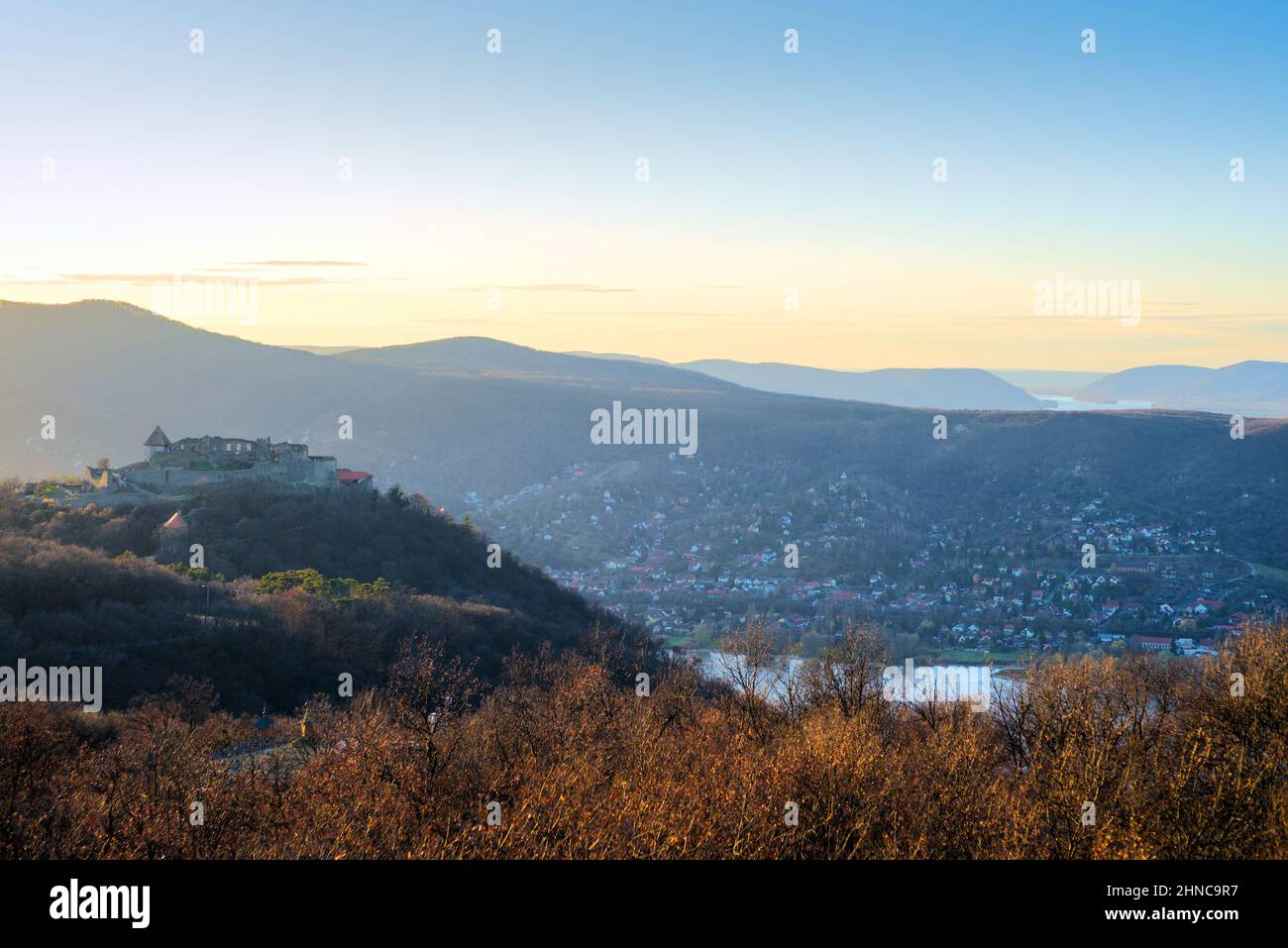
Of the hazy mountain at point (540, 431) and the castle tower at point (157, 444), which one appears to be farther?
the hazy mountain at point (540, 431)

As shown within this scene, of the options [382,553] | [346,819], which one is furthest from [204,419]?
[346,819]

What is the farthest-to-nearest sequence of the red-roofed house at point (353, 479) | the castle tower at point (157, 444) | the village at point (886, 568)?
1. the village at point (886, 568)
2. the red-roofed house at point (353, 479)
3. the castle tower at point (157, 444)

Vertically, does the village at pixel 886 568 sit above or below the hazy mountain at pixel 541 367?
below

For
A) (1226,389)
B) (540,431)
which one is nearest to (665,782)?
(540,431)

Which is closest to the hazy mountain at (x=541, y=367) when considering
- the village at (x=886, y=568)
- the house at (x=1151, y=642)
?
the village at (x=886, y=568)

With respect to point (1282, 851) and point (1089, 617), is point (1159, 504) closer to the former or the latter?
point (1089, 617)

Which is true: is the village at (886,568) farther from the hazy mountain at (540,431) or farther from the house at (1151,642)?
the hazy mountain at (540,431)

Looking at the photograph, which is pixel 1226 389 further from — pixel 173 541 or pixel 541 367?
pixel 173 541
